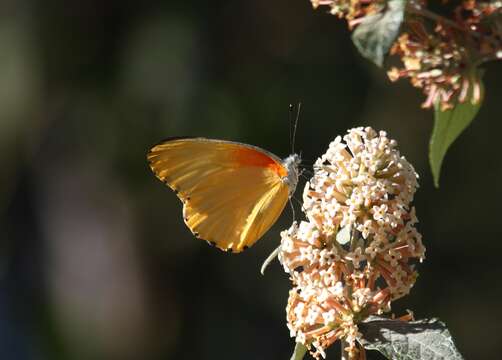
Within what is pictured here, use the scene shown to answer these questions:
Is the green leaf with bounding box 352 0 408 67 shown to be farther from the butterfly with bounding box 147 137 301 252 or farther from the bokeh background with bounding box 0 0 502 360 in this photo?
the bokeh background with bounding box 0 0 502 360

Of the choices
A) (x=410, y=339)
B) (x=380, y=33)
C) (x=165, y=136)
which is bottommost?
(x=165, y=136)

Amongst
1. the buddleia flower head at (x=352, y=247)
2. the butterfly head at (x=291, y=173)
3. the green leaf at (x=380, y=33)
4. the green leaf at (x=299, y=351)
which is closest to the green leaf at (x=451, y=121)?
the buddleia flower head at (x=352, y=247)

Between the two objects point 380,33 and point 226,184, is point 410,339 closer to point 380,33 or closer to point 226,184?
point 380,33

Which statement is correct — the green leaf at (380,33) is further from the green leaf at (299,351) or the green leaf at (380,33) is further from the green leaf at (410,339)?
the green leaf at (299,351)

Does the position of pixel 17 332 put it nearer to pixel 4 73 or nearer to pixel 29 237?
pixel 29 237

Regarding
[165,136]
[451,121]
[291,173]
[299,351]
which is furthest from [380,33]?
[165,136]

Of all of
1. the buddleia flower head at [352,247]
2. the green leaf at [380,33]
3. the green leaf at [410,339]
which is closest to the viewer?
the green leaf at [380,33]
